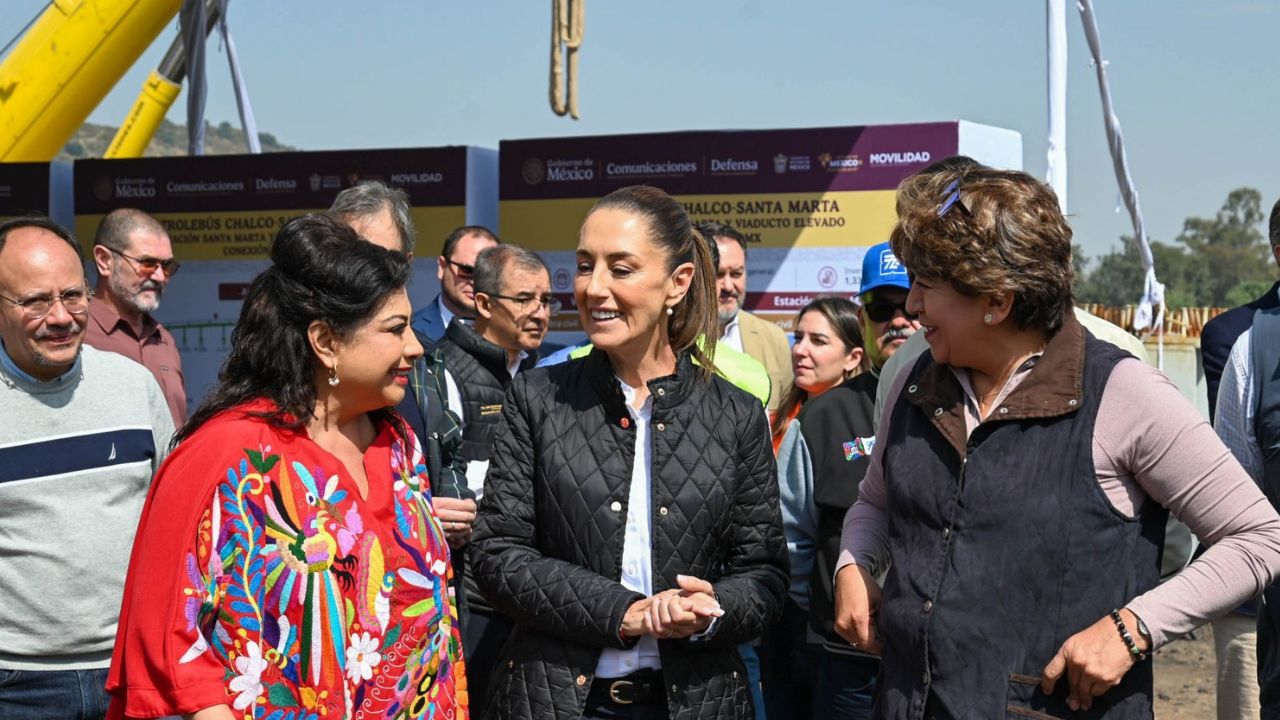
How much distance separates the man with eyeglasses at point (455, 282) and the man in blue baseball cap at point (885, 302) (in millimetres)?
2794

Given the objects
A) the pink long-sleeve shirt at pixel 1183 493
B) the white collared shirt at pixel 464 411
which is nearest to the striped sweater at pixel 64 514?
the white collared shirt at pixel 464 411

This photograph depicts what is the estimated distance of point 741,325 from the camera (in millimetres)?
5996

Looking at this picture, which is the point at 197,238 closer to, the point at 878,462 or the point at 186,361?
the point at 186,361

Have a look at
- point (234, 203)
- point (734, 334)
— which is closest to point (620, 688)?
point (734, 334)

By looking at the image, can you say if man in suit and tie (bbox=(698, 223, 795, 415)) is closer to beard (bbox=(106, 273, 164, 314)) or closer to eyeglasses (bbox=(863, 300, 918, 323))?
eyeglasses (bbox=(863, 300, 918, 323))

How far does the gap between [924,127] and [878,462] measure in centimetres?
422

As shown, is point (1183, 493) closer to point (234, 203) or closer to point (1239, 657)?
point (1239, 657)

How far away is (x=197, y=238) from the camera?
811cm

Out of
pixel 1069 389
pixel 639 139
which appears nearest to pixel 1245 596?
pixel 1069 389

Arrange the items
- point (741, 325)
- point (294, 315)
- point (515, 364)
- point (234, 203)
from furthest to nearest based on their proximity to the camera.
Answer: point (234, 203), point (741, 325), point (515, 364), point (294, 315)

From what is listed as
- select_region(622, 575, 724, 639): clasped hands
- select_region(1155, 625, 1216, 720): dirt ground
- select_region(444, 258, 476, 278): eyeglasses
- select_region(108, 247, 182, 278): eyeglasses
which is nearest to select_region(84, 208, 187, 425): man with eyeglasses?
select_region(108, 247, 182, 278): eyeglasses

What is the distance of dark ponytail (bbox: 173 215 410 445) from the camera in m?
2.37

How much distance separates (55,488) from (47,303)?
45cm

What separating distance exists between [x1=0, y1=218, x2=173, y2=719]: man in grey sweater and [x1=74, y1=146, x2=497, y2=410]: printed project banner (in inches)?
164
